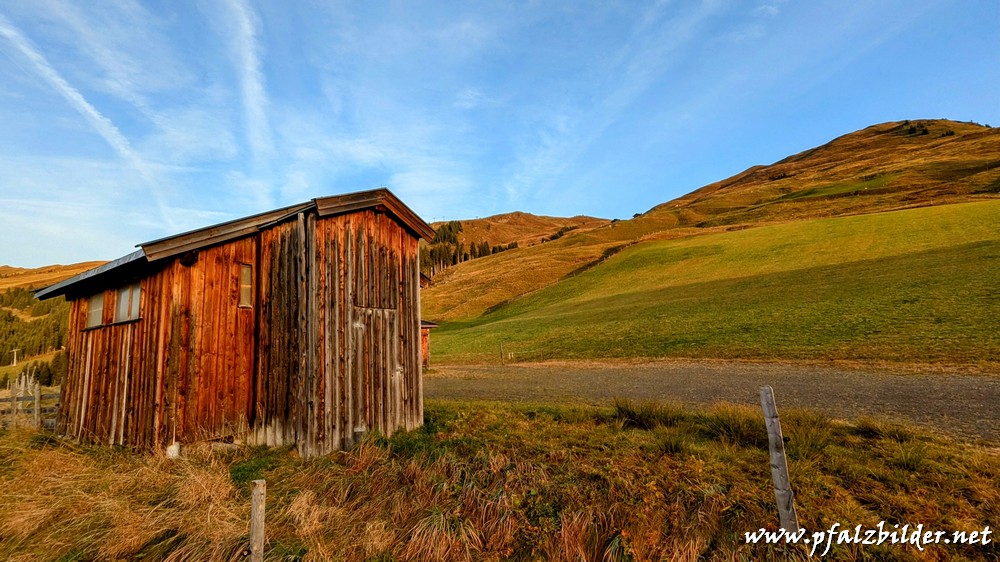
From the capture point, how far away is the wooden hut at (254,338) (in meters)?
8.98

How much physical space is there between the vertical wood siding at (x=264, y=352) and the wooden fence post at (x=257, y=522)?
4.56 meters

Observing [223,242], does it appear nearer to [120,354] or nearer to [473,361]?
[120,354]

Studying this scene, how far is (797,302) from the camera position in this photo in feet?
83.6

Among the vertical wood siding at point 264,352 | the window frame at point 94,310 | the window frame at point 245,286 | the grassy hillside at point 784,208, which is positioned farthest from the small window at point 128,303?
the grassy hillside at point 784,208

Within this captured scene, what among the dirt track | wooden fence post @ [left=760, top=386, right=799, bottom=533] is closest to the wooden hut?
the dirt track

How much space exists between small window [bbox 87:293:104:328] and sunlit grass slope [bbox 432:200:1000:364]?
67.8 feet

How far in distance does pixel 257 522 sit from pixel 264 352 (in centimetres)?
607

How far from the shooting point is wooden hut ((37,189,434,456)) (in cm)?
898

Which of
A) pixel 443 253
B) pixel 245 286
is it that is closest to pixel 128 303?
pixel 245 286

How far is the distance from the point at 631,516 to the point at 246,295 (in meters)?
9.36

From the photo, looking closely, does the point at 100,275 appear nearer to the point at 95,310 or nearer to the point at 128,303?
the point at 128,303

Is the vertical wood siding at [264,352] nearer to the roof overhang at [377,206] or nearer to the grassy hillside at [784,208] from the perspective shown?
the roof overhang at [377,206]

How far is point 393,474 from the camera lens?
7.26 meters

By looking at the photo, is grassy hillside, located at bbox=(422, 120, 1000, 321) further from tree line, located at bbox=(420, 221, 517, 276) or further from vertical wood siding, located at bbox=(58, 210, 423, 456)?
vertical wood siding, located at bbox=(58, 210, 423, 456)
